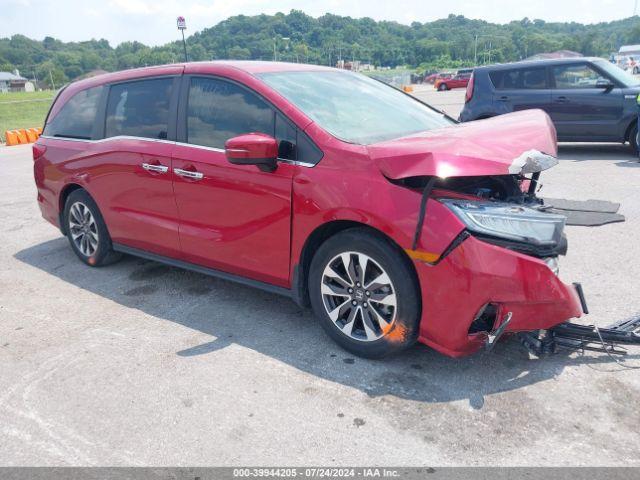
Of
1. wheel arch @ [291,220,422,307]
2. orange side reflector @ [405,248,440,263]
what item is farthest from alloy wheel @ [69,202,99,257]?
orange side reflector @ [405,248,440,263]

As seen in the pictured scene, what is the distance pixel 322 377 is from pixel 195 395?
72cm

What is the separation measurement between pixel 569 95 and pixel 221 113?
822 centimetres

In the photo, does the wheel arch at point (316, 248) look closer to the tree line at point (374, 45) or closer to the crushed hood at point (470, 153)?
the crushed hood at point (470, 153)

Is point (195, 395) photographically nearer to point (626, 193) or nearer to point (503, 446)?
point (503, 446)

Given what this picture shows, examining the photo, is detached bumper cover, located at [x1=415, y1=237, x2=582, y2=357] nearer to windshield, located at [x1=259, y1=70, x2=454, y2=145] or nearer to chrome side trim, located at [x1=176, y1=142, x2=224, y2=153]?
windshield, located at [x1=259, y1=70, x2=454, y2=145]

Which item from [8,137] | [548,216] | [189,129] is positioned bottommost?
[8,137]

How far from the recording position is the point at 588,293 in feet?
13.7

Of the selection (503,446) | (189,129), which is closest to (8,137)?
(189,129)

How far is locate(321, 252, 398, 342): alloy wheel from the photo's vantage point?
3254mm

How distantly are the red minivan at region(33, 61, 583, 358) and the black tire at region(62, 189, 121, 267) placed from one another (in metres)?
0.06

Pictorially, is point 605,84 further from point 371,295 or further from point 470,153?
point 371,295

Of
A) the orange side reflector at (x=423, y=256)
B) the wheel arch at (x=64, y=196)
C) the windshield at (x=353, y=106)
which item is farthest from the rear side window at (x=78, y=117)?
the orange side reflector at (x=423, y=256)

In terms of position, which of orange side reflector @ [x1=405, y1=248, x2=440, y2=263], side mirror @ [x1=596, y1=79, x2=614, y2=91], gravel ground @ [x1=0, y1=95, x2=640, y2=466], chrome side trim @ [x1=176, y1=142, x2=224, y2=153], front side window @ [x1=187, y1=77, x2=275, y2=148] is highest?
side mirror @ [x1=596, y1=79, x2=614, y2=91]

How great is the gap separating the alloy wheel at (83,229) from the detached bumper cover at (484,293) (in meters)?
3.42
